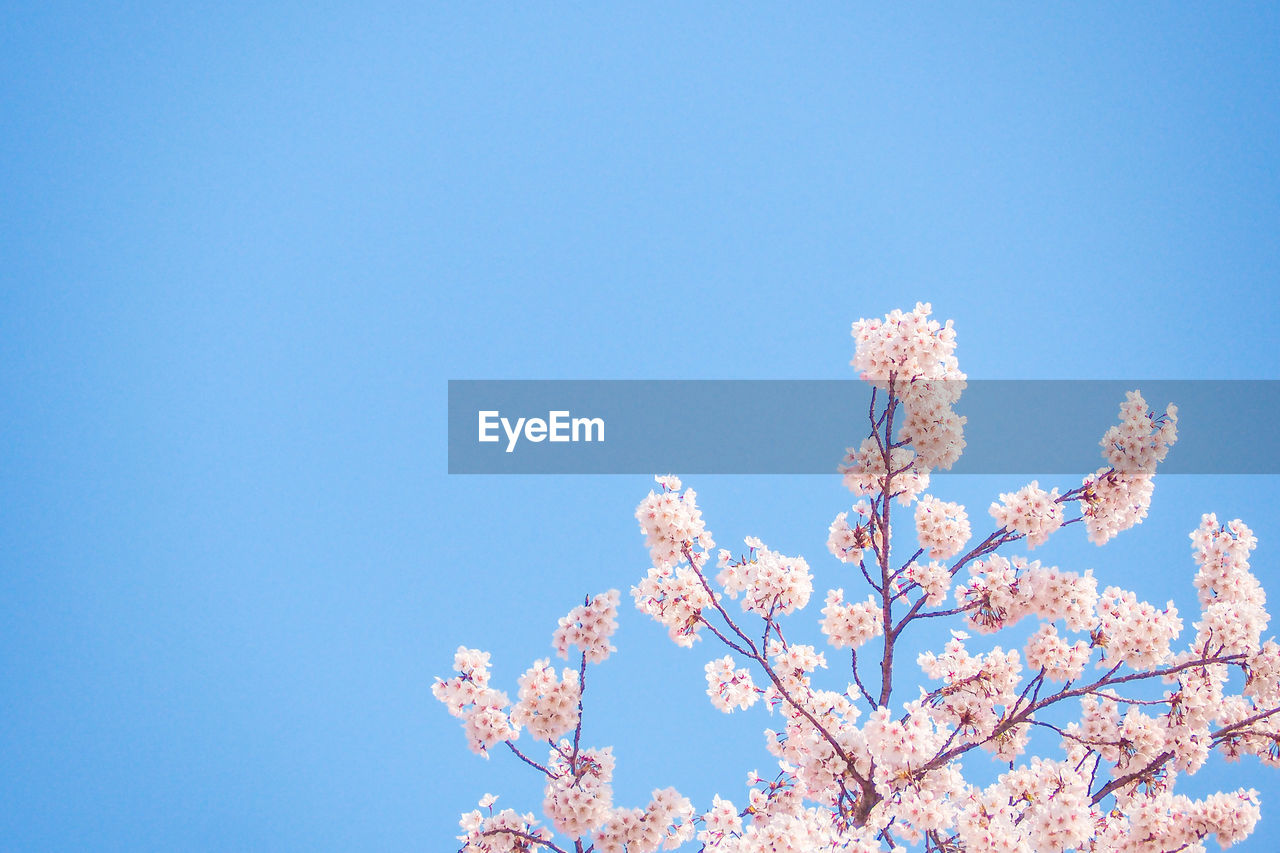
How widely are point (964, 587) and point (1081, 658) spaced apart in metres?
0.96

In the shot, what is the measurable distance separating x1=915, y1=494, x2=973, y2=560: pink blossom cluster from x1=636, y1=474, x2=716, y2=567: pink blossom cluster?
1678mm

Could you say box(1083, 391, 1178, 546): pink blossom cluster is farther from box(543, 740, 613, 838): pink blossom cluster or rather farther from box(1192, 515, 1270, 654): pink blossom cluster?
box(543, 740, 613, 838): pink blossom cluster

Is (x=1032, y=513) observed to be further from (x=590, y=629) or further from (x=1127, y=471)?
(x=590, y=629)

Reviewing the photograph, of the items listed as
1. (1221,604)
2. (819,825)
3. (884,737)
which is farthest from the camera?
(1221,604)

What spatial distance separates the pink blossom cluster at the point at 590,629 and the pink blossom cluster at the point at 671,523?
54 centimetres

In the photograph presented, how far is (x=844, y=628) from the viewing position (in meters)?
6.08

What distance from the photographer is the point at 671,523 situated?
5.73 meters

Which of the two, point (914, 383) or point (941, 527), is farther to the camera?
point (941, 527)

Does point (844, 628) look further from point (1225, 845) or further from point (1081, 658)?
point (1225, 845)

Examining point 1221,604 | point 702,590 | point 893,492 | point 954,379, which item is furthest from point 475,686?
point 1221,604

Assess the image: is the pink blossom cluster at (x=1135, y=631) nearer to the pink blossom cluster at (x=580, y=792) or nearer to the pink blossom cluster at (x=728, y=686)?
the pink blossom cluster at (x=728, y=686)

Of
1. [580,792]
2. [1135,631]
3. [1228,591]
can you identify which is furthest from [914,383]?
[580,792]

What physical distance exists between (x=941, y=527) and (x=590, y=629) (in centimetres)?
281

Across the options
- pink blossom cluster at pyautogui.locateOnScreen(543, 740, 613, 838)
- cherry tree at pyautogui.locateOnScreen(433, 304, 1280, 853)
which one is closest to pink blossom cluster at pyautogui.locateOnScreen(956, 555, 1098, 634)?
cherry tree at pyautogui.locateOnScreen(433, 304, 1280, 853)
